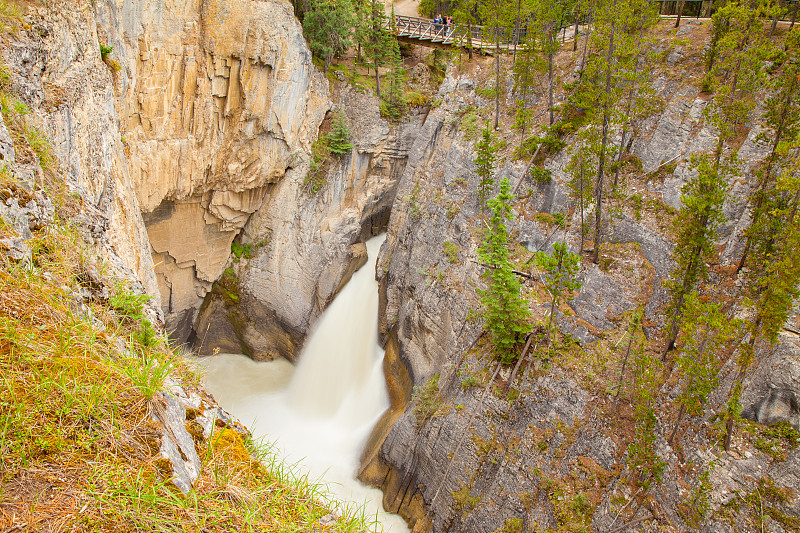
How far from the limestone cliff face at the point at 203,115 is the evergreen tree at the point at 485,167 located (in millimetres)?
9065

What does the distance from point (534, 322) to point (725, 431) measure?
5.21 m

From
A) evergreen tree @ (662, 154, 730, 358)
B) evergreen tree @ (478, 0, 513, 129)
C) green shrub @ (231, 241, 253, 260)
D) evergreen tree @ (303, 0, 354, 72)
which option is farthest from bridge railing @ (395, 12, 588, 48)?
evergreen tree @ (662, 154, 730, 358)

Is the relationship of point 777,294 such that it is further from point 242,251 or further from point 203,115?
point 242,251

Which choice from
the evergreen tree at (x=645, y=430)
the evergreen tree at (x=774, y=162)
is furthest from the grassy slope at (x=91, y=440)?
the evergreen tree at (x=774, y=162)

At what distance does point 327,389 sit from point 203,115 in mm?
12379

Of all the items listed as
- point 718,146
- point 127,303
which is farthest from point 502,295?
point 127,303

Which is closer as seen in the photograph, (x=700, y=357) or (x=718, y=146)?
(x=700, y=357)

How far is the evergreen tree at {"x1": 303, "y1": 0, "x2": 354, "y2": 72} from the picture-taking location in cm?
2098

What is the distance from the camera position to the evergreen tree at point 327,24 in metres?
21.0

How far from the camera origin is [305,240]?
22.0 m

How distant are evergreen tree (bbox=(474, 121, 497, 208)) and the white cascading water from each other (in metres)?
6.98

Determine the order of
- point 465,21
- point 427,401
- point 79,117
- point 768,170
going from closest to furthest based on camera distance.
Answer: point 79,117
point 768,170
point 427,401
point 465,21

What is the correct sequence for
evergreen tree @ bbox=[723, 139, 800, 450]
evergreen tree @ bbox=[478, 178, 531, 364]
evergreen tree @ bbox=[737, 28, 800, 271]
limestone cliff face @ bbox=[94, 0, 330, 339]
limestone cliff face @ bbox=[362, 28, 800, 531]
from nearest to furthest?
1. evergreen tree @ bbox=[723, 139, 800, 450]
2. limestone cliff face @ bbox=[362, 28, 800, 531]
3. evergreen tree @ bbox=[737, 28, 800, 271]
4. evergreen tree @ bbox=[478, 178, 531, 364]
5. limestone cliff face @ bbox=[94, 0, 330, 339]

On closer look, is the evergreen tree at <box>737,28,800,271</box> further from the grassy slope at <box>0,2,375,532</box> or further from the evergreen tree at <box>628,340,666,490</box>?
the grassy slope at <box>0,2,375,532</box>
